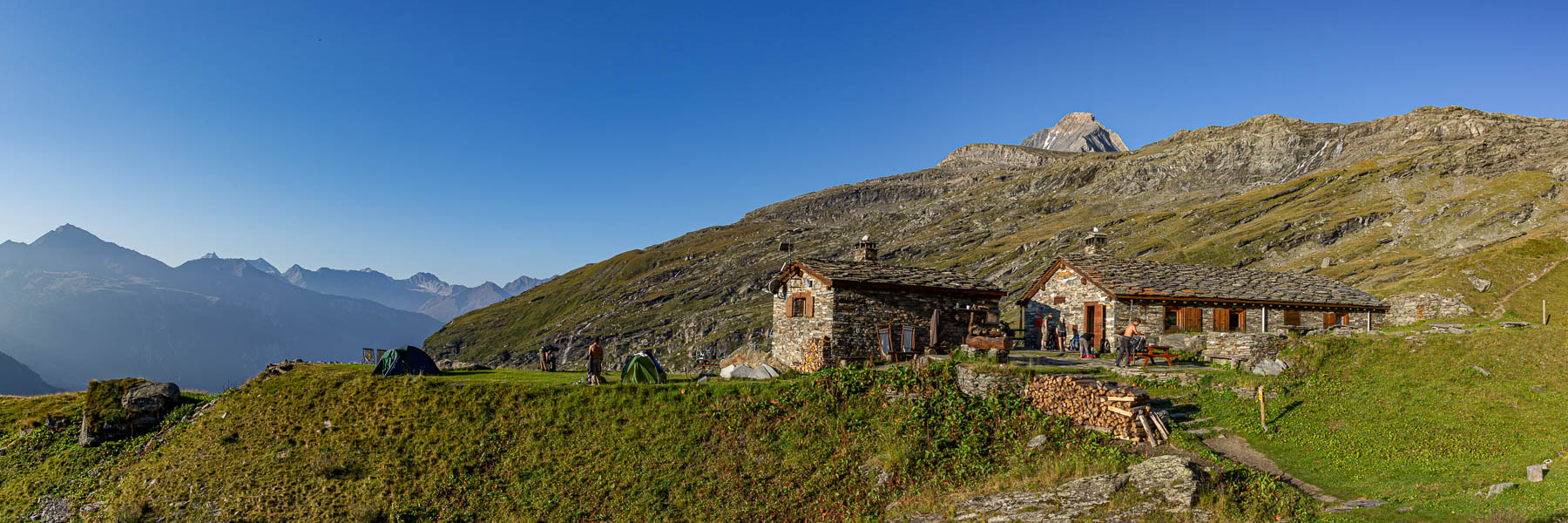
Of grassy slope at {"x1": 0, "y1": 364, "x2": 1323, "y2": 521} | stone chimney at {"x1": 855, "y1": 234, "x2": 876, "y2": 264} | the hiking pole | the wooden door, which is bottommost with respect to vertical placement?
grassy slope at {"x1": 0, "y1": 364, "x2": 1323, "y2": 521}

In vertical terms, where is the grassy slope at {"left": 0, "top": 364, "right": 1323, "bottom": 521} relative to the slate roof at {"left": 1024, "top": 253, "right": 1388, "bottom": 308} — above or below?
below

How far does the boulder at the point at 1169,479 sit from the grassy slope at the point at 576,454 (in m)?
0.99

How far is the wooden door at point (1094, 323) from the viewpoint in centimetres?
3775

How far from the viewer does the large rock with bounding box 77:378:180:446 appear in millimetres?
26109

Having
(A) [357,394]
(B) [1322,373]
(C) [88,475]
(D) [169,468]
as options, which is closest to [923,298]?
(B) [1322,373]

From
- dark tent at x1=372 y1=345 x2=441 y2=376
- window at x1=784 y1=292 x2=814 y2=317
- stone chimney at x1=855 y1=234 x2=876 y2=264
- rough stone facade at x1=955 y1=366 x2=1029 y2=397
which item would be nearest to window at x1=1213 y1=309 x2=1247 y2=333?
stone chimney at x1=855 y1=234 x2=876 y2=264

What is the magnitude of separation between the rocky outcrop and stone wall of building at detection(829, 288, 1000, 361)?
1542 cm

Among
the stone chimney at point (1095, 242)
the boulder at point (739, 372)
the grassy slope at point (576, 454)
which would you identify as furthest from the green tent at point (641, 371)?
the stone chimney at point (1095, 242)

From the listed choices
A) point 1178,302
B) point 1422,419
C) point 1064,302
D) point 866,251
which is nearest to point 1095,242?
point 1064,302

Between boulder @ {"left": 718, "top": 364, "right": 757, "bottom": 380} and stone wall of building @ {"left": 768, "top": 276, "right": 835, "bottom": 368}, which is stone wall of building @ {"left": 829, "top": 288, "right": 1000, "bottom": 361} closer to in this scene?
stone wall of building @ {"left": 768, "top": 276, "right": 835, "bottom": 368}

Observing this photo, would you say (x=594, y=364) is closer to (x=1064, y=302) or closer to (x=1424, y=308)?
(x=1064, y=302)

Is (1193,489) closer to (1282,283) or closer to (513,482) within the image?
A: (513,482)

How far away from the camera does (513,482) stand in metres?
21.1

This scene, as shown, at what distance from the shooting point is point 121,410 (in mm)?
26641
